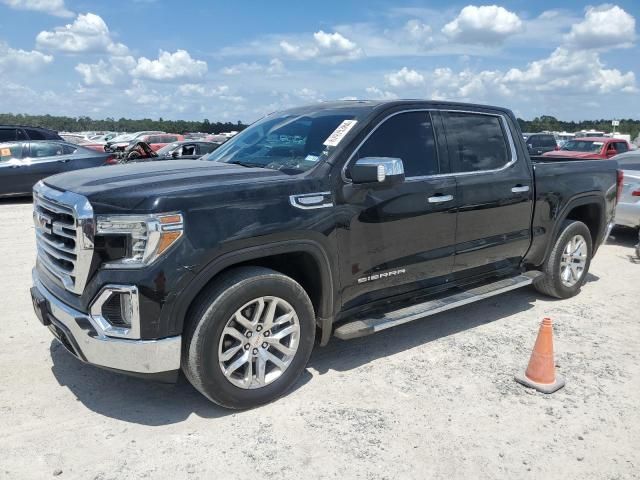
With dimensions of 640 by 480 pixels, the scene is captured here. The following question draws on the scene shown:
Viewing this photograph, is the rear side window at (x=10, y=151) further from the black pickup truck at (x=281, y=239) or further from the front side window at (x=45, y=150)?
the black pickup truck at (x=281, y=239)

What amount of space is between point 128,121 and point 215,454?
8806cm

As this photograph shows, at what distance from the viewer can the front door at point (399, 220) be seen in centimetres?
400

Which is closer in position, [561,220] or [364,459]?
[364,459]

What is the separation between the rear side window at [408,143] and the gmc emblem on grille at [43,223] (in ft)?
7.04

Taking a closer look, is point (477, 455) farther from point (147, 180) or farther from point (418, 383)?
point (147, 180)

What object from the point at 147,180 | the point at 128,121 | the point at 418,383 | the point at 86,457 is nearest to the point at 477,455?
the point at 418,383

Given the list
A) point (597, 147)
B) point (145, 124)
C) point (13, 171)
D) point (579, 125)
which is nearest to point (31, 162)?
point (13, 171)

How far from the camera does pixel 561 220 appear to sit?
19.2ft

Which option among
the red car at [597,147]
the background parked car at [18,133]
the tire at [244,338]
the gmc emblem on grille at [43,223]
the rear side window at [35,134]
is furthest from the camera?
the red car at [597,147]

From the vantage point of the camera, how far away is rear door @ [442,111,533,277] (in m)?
4.80

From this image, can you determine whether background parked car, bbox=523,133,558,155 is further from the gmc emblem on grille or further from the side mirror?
the gmc emblem on grille

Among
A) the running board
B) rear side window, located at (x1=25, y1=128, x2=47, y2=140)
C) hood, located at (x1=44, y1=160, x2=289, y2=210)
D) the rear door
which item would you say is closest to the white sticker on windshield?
hood, located at (x1=44, y1=160, x2=289, y2=210)

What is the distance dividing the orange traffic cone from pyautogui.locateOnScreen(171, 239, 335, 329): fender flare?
1513 mm

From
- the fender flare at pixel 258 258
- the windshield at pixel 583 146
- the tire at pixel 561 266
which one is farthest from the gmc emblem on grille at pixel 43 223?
the windshield at pixel 583 146
